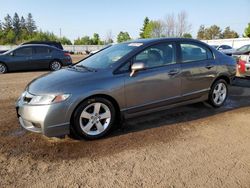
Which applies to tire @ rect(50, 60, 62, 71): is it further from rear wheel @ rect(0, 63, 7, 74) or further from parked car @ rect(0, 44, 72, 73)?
rear wheel @ rect(0, 63, 7, 74)

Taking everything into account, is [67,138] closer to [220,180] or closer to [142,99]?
[142,99]

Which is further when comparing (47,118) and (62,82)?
(62,82)

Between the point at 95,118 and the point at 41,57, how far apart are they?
10721 millimetres

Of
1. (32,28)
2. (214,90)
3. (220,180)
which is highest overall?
(32,28)

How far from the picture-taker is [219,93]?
602cm

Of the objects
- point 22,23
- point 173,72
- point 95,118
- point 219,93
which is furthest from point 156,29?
point 95,118

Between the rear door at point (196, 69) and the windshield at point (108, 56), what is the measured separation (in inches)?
40.2

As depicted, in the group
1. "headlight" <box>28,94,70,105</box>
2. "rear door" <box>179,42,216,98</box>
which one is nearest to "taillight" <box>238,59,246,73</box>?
"rear door" <box>179,42,216,98</box>

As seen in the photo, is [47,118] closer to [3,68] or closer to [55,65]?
[3,68]

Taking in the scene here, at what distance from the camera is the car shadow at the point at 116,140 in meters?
3.81

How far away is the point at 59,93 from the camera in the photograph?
3.89 m

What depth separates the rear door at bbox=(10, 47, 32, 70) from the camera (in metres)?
13.5

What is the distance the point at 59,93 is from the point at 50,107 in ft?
0.77

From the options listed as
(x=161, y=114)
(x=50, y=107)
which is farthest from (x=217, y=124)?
(x=50, y=107)
